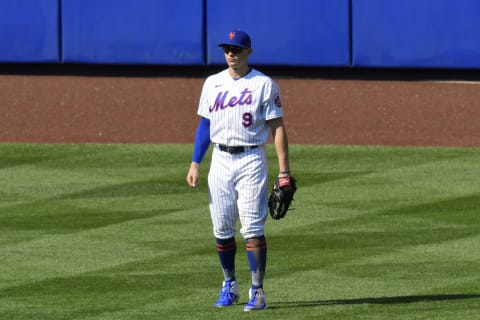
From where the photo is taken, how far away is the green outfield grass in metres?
8.57

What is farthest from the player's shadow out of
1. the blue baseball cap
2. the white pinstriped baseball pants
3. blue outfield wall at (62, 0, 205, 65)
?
blue outfield wall at (62, 0, 205, 65)

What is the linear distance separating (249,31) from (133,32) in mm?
1830

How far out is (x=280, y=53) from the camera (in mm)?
21125

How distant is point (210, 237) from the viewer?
1099cm

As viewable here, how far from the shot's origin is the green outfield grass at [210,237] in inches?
337

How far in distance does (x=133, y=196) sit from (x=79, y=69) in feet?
29.6

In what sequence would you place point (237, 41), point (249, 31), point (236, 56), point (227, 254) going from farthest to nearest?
point (249, 31)
point (227, 254)
point (236, 56)
point (237, 41)

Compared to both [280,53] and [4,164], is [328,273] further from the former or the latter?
[280,53]

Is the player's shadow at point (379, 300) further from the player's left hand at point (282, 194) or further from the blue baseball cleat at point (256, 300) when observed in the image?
the player's left hand at point (282, 194)

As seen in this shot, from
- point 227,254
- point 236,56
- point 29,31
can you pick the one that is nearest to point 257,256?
point 227,254

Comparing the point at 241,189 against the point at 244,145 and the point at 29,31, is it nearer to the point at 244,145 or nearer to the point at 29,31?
the point at 244,145

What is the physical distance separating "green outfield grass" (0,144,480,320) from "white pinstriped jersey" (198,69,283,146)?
1.08m

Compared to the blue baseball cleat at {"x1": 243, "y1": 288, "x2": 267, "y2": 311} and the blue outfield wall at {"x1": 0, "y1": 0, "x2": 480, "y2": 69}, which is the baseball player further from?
the blue outfield wall at {"x1": 0, "y1": 0, "x2": 480, "y2": 69}

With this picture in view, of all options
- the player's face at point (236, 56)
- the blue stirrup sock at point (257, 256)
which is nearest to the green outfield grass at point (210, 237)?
the blue stirrup sock at point (257, 256)
